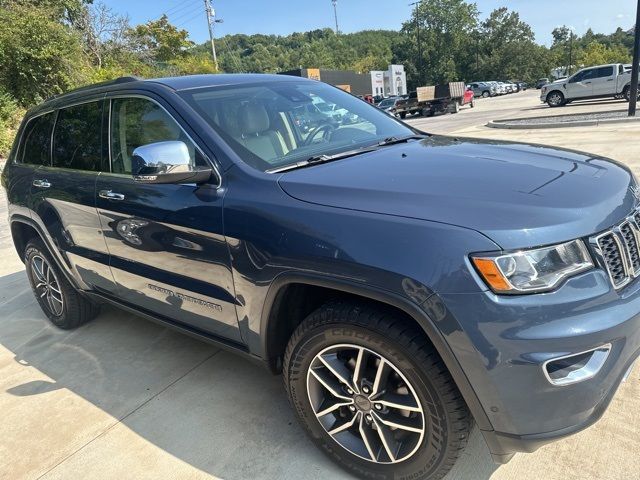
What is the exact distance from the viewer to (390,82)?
64.8 meters

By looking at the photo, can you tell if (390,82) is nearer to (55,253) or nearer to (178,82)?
(55,253)

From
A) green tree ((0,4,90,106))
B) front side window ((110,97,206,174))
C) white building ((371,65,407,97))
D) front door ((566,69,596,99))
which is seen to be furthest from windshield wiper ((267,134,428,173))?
white building ((371,65,407,97))

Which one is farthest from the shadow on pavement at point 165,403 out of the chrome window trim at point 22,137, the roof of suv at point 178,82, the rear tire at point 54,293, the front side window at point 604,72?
the front side window at point 604,72

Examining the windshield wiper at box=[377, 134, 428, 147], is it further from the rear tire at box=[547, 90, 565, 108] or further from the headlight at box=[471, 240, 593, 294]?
the rear tire at box=[547, 90, 565, 108]

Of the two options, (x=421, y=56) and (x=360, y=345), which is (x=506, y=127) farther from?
(x=421, y=56)

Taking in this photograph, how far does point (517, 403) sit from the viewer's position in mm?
1727

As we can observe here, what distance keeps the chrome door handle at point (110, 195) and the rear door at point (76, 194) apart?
12cm

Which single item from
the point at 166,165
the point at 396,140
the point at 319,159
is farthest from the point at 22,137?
the point at 396,140

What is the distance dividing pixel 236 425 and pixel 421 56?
86.0 m

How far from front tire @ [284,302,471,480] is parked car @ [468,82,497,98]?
54269mm

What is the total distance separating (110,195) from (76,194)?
0.48 m

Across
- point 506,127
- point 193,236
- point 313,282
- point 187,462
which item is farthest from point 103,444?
point 506,127

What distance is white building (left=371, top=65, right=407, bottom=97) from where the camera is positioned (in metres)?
62.9

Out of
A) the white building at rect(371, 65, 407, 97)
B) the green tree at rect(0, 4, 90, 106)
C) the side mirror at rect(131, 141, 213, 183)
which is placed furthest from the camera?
the white building at rect(371, 65, 407, 97)
